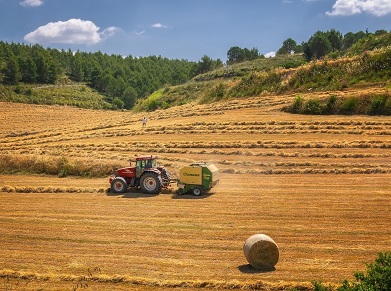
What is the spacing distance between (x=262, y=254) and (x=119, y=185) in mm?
12428

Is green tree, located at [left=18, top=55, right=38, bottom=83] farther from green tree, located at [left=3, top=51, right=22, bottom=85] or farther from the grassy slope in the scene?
green tree, located at [left=3, top=51, right=22, bottom=85]

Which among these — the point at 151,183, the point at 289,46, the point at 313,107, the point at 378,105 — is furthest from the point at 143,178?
the point at 289,46

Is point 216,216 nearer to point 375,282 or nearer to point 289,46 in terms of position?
point 375,282

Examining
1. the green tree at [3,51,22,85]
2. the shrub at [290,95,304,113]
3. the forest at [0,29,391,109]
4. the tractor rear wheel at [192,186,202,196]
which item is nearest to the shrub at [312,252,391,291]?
the tractor rear wheel at [192,186,202,196]

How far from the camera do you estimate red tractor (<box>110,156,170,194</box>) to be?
2389 centimetres

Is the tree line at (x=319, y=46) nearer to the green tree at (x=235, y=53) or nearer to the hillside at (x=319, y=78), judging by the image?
the green tree at (x=235, y=53)

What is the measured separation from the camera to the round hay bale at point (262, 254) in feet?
45.2

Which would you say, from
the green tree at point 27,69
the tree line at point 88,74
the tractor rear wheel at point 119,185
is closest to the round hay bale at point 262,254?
the tractor rear wheel at point 119,185

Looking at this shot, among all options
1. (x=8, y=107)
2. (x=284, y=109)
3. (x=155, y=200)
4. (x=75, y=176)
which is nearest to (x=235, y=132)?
(x=284, y=109)

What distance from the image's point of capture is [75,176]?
29688 mm

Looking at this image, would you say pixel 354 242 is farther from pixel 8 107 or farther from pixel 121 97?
pixel 121 97

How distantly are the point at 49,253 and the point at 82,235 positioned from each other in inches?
75.0

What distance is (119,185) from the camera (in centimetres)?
2445

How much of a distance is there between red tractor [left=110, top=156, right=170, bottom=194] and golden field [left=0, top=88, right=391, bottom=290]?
0.59 m
